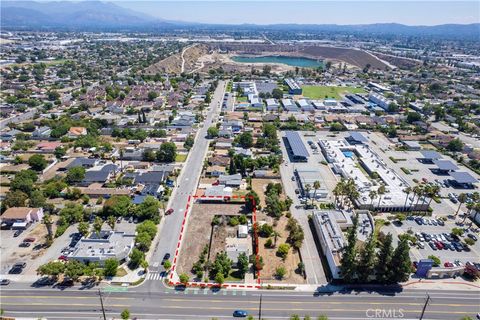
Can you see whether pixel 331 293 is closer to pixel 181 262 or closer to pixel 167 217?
pixel 181 262

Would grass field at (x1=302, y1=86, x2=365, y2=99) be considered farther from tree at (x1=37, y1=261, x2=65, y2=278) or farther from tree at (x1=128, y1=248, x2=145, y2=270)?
tree at (x1=37, y1=261, x2=65, y2=278)

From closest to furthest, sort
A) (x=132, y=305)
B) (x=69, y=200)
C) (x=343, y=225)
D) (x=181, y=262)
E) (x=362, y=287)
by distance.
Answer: (x=132, y=305) → (x=362, y=287) → (x=181, y=262) → (x=343, y=225) → (x=69, y=200)

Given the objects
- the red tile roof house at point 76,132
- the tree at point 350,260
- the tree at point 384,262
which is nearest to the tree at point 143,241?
the tree at point 350,260

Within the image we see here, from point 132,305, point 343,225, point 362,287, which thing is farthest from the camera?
point 343,225

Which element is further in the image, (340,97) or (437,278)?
(340,97)

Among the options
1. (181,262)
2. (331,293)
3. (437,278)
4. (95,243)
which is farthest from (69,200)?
(437,278)

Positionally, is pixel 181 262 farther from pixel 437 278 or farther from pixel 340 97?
pixel 340 97

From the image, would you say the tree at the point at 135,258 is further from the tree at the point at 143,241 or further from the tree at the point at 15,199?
the tree at the point at 15,199
